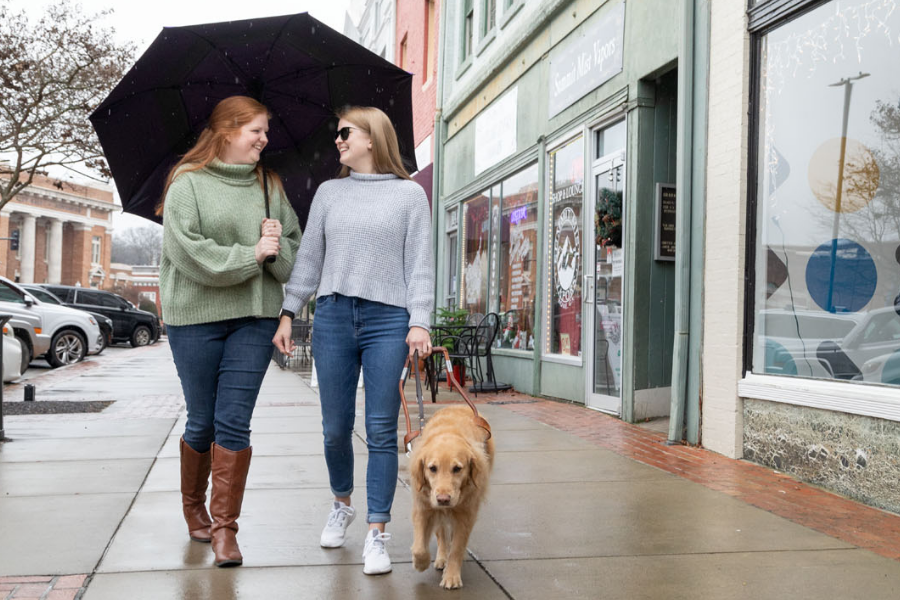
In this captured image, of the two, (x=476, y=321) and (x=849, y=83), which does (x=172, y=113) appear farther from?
(x=476, y=321)

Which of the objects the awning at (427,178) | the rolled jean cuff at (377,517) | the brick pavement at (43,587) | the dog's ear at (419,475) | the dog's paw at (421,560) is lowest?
the brick pavement at (43,587)

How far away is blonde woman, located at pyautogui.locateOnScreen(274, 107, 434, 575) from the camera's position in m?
3.69

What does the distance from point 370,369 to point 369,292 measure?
320 mm

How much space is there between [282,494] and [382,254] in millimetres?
2126

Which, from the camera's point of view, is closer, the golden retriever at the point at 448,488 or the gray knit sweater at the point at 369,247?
the golden retriever at the point at 448,488

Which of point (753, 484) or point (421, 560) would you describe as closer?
point (421, 560)

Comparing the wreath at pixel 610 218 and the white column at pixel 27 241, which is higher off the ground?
the white column at pixel 27 241

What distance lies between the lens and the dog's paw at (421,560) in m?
3.45

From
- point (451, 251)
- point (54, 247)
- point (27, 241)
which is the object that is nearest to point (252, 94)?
point (451, 251)

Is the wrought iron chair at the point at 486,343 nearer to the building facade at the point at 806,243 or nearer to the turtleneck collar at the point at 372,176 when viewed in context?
the building facade at the point at 806,243

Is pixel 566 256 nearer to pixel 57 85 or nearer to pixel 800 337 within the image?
pixel 800 337

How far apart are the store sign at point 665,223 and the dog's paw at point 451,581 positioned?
17.8ft

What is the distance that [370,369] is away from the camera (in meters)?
3.71

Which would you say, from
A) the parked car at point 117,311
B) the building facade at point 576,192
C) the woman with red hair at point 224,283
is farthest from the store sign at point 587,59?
the parked car at point 117,311
